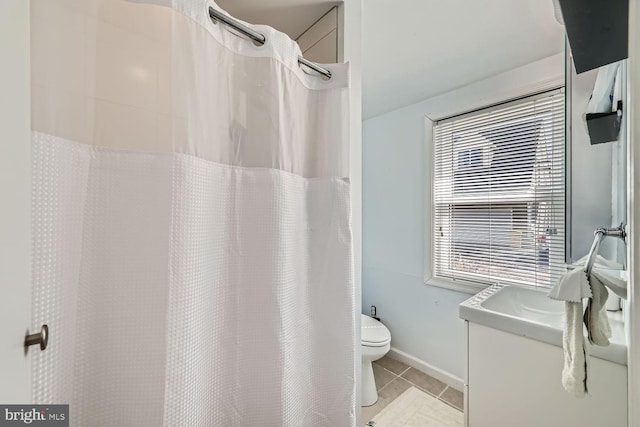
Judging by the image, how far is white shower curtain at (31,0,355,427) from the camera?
1.65 ft

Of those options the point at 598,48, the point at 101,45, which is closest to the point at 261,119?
the point at 101,45

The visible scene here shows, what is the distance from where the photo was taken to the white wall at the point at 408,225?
1795 millimetres

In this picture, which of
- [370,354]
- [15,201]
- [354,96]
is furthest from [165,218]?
[370,354]

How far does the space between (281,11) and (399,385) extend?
244 cm

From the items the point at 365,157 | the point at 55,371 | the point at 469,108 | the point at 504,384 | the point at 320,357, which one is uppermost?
the point at 469,108

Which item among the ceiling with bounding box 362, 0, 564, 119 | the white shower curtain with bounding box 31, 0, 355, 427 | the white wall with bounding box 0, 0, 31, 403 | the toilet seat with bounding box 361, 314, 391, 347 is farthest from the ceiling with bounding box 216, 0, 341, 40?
the toilet seat with bounding box 361, 314, 391, 347

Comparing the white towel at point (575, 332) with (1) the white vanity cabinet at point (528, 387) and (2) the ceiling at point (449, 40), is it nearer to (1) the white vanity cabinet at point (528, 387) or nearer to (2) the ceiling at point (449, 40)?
(1) the white vanity cabinet at point (528, 387)

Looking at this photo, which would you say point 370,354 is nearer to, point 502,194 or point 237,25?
point 502,194

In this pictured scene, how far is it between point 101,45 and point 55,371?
685 millimetres

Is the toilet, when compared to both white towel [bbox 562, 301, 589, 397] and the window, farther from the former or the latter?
white towel [bbox 562, 301, 589, 397]

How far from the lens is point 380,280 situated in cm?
238

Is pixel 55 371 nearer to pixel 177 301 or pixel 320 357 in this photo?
pixel 177 301

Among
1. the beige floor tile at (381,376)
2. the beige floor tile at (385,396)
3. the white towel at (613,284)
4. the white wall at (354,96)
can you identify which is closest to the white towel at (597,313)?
the white towel at (613,284)

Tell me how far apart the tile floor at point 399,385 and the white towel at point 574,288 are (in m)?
1.31
